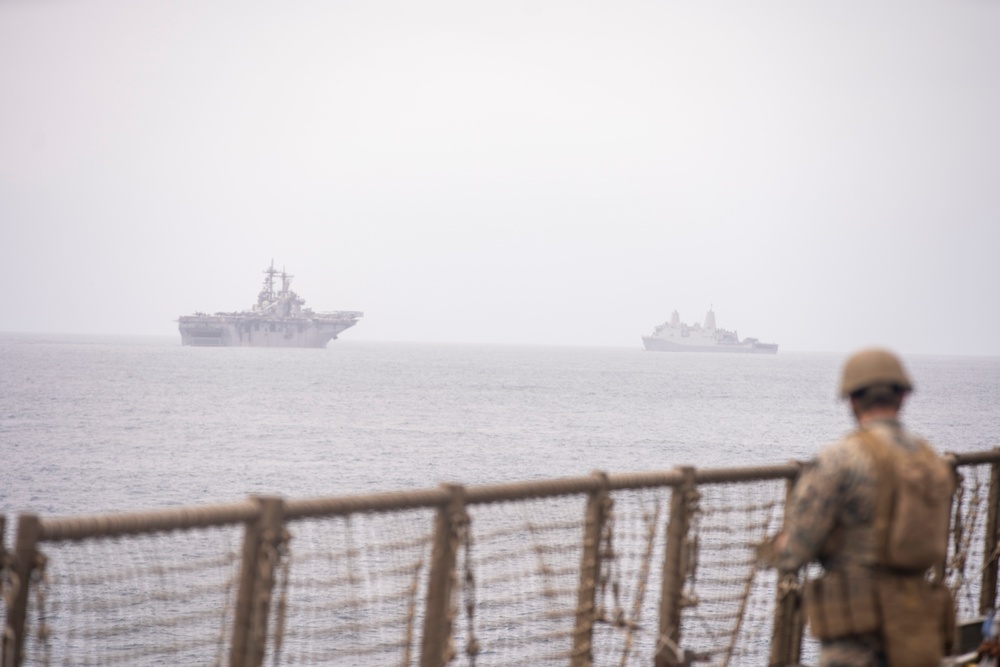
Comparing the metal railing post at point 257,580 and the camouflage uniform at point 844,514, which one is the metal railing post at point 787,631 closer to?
the camouflage uniform at point 844,514

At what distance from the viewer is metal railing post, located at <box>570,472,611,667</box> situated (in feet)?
15.6

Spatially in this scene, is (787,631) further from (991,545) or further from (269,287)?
(269,287)

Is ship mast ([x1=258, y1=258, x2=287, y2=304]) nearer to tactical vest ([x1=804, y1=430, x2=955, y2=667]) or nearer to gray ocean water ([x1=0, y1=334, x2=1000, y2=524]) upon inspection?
gray ocean water ([x1=0, y1=334, x2=1000, y2=524])

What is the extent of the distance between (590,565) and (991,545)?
4100 mm

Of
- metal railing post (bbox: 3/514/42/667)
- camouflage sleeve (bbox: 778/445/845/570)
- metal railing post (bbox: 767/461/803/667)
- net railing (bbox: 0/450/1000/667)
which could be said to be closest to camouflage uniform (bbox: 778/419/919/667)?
camouflage sleeve (bbox: 778/445/845/570)

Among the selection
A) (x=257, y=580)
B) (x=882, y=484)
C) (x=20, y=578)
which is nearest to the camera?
(x=20, y=578)

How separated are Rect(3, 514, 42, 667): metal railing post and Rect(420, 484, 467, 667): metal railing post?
152 cm

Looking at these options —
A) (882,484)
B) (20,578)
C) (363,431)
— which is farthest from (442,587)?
(363,431)

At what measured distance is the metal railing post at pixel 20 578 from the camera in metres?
3.15

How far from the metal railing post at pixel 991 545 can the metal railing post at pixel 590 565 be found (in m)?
3.71

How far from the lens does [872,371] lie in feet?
11.7

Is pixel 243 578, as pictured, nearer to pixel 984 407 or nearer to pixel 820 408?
pixel 820 408

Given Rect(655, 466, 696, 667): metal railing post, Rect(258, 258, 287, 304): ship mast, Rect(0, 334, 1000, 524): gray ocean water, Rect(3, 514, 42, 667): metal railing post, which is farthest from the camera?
Rect(258, 258, 287, 304): ship mast

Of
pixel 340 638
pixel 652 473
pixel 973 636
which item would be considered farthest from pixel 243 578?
pixel 340 638
